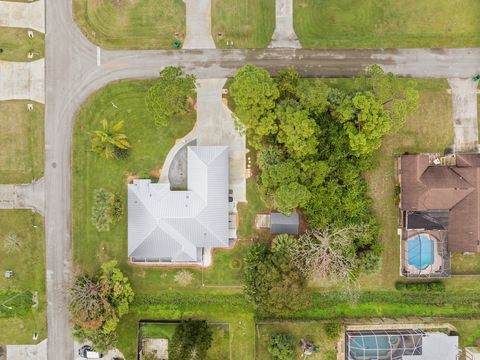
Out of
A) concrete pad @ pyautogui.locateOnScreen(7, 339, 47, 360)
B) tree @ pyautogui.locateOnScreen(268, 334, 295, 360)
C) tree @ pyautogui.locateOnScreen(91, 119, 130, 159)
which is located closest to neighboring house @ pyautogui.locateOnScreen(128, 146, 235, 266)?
tree @ pyautogui.locateOnScreen(91, 119, 130, 159)

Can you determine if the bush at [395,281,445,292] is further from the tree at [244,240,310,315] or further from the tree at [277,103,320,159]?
the tree at [277,103,320,159]

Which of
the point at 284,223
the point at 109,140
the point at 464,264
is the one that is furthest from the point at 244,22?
the point at 464,264

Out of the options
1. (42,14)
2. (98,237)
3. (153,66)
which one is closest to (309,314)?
(98,237)

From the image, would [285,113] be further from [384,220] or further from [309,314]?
[309,314]

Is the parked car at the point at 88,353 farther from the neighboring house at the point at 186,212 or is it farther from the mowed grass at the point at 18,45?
the mowed grass at the point at 18,45

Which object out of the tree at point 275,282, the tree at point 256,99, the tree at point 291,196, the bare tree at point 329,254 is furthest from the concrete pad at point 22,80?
the bare tree at point 329,254

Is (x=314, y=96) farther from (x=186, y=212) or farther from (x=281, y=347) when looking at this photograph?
(x=281, y=347)
